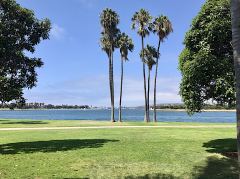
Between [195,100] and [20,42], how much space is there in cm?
936

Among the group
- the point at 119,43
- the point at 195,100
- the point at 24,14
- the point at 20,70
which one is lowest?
the point at 195,100

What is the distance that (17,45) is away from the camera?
2100 cm

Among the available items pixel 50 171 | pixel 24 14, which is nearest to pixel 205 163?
pixel 50 171

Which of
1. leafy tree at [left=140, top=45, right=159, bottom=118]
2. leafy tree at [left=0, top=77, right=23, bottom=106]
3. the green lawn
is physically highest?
leafy tree at [left=140, top=45, right=159, bottom=118]

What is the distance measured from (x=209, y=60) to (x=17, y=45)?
31.5 feet

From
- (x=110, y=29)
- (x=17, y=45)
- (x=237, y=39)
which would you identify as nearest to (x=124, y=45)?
(x=110, y=29)

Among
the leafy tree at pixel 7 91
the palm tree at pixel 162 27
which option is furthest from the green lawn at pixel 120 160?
the palm tree at pixel 162 27

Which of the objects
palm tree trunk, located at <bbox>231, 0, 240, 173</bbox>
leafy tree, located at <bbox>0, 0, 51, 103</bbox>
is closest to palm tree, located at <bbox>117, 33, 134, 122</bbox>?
leafy tree, located at <bbox>0, 0, 51, 103</bbox>

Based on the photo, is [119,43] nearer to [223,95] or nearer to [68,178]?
[223,95]

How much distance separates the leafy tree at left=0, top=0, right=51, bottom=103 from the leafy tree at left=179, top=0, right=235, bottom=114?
7705mm

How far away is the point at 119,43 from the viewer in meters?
63.7

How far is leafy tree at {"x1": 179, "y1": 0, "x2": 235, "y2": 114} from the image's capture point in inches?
736

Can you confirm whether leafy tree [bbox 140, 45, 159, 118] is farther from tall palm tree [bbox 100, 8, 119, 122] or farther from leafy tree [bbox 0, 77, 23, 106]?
leafy tree [bbox 0, 77, 23, 106]

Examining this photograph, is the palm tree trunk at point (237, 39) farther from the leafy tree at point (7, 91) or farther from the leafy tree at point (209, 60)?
the leafy tree at point (7, 91)
